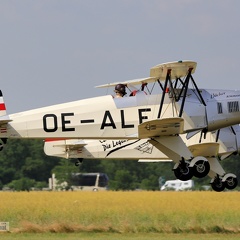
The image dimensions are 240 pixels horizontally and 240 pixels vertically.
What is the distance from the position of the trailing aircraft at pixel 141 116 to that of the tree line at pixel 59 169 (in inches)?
1896

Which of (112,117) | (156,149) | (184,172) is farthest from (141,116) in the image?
(156,149)

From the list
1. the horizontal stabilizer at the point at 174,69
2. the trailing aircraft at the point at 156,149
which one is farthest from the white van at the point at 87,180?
the horizontal stabilizer at the point at 174,69

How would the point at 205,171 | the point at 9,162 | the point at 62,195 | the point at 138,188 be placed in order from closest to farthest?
the point at 205,171 < the point at 62,195 < the point at 138,188 < the point at 9,162

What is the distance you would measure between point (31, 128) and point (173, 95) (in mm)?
4220

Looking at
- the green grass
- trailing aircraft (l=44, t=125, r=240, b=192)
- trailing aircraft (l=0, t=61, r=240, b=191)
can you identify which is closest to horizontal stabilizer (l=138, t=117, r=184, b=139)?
trailing aircraft (l=0, t=61, r=240, b=191)

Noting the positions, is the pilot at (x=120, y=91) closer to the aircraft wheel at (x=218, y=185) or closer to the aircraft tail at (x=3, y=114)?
the aircraft tail at (x=3, y=114)

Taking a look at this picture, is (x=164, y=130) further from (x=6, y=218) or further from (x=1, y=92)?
(x=6, y=218)

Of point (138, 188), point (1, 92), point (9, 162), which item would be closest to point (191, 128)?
point (1, 92)

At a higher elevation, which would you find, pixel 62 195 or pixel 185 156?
pixel 185 156

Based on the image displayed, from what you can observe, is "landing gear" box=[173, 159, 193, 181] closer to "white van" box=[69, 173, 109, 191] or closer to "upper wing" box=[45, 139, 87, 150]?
"upper wing" box=[45, 139, 87, 150]

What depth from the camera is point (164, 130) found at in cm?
2675

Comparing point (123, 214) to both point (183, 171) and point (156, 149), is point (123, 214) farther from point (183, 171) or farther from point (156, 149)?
point (183, 171)

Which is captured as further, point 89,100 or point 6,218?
point 6,218

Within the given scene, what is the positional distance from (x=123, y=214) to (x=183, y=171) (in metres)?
9.63
